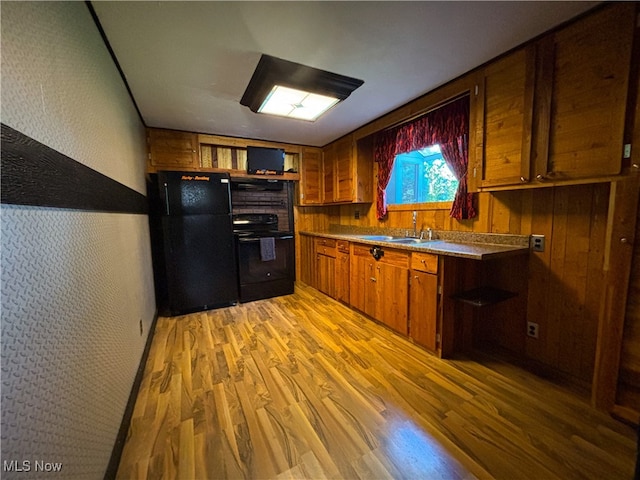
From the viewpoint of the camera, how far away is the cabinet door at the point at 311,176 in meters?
4.05

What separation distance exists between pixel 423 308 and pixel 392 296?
1.14 feet

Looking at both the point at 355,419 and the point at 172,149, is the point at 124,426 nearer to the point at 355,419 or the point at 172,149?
the point at 355,419

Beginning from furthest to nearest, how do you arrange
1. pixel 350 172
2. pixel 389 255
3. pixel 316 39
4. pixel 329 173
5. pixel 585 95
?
pixel 329 173 < pixel 350 172 < pixel 389 255 < pixel 316 39 < pixel 585 95

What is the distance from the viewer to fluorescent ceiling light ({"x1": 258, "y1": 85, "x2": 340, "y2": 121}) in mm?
2111

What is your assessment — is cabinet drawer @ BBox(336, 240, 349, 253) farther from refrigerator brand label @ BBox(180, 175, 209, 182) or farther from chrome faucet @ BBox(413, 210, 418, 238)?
refrigerator brand label @ BBox(180, 175, 209, 182)

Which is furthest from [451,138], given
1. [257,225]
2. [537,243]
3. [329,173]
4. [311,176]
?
[257,225]

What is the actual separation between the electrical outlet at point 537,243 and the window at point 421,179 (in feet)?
2.50

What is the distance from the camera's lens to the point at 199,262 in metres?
3.02

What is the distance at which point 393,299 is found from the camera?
2.38 m

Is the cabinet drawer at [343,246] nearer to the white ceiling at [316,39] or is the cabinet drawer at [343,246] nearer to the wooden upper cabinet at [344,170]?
the wooden upper cabinet at [344,170]

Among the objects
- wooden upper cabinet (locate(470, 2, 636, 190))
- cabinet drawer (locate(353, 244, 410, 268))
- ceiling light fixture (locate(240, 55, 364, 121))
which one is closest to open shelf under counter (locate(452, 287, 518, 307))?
cabinet drawer (locate(353, 244, 410, 268))

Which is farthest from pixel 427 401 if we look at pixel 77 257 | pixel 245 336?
pixel 77 257

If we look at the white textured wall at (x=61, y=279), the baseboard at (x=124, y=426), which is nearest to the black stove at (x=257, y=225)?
the baseboard at (x=124, y=426)

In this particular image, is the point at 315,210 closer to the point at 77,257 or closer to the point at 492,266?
the point at 492,266
